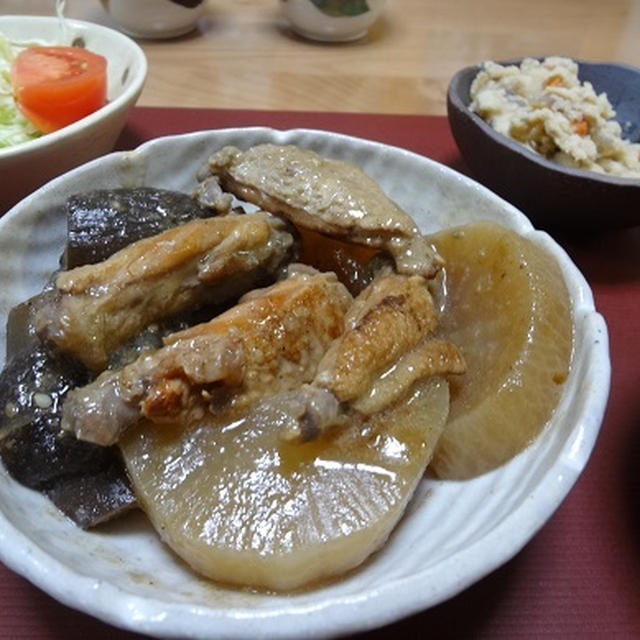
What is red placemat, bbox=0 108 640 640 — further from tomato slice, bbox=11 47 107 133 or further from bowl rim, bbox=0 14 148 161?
tomato slice, bbox=11 47 107 133

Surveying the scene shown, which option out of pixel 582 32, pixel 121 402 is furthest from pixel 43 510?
pixel 582 32

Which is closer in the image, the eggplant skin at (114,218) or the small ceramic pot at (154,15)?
the eggplant skin at (114,218)

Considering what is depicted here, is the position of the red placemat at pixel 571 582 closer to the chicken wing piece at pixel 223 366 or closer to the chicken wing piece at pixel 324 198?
the chicken wing piece at pixel 223 366

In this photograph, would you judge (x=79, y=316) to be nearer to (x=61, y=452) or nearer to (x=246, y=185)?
(x=61, y=452)

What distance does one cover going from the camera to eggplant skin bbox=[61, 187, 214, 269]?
4.30 feet

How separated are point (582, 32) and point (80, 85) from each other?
9.19 ft

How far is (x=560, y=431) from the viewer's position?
1124 millimetres

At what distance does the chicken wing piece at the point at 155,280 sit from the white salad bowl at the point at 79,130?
65 centimetres

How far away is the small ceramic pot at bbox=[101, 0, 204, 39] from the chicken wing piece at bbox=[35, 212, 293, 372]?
213 centimetres

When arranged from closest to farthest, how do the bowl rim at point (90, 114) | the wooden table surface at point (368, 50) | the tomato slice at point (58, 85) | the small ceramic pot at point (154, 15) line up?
the bowl rim at point (90, 114) < the tomato slice at point (58, 85) < the wooden table surface at point (368, 50) < the small ceramic pot at point (154, 15)

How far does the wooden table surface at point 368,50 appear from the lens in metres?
2.77

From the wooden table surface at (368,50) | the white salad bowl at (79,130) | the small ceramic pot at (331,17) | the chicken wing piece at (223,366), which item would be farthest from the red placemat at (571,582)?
the small ceramic pot at (331,17)

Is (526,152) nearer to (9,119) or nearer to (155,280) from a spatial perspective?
Result: (155,280)

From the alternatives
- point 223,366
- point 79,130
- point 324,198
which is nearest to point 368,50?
point 79,130
